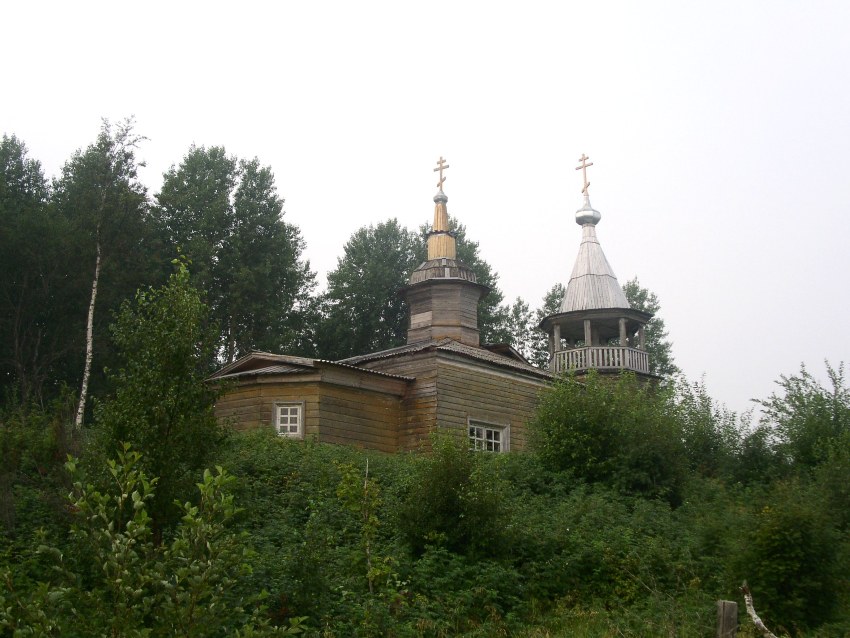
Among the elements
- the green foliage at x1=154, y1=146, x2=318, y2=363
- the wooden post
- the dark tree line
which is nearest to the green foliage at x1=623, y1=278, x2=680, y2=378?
the dark tree line

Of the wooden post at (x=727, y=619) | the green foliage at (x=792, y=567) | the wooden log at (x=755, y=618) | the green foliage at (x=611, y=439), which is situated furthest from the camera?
the green foliage at (x=611, y=439)

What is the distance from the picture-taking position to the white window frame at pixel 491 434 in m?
24.1

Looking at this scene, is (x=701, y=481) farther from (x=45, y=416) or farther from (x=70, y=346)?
(x=70, y=346)

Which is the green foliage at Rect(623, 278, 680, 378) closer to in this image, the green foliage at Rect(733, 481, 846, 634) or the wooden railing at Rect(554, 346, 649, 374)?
the wooden railing at Rect(554, 346, 649, 374)

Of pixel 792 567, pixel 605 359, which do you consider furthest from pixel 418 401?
pixel 792 567

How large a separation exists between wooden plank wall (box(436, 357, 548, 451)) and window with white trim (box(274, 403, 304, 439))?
3616 millimetres

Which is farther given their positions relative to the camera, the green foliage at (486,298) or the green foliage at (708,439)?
the green foliage at (486,298)

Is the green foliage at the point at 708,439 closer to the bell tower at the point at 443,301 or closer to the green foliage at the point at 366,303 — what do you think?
the bell tower at the point at 443,301

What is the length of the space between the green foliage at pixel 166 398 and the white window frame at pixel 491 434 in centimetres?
1464

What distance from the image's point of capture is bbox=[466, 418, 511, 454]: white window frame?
24.1 metres

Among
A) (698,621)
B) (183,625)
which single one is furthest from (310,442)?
(183,625)

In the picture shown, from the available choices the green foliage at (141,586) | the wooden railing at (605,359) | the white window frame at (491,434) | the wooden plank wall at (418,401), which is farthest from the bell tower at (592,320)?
the green foliage at (141,586)

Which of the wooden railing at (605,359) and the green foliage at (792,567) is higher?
the wooden railing at (605,359)

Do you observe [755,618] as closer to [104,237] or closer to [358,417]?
[358,417]
